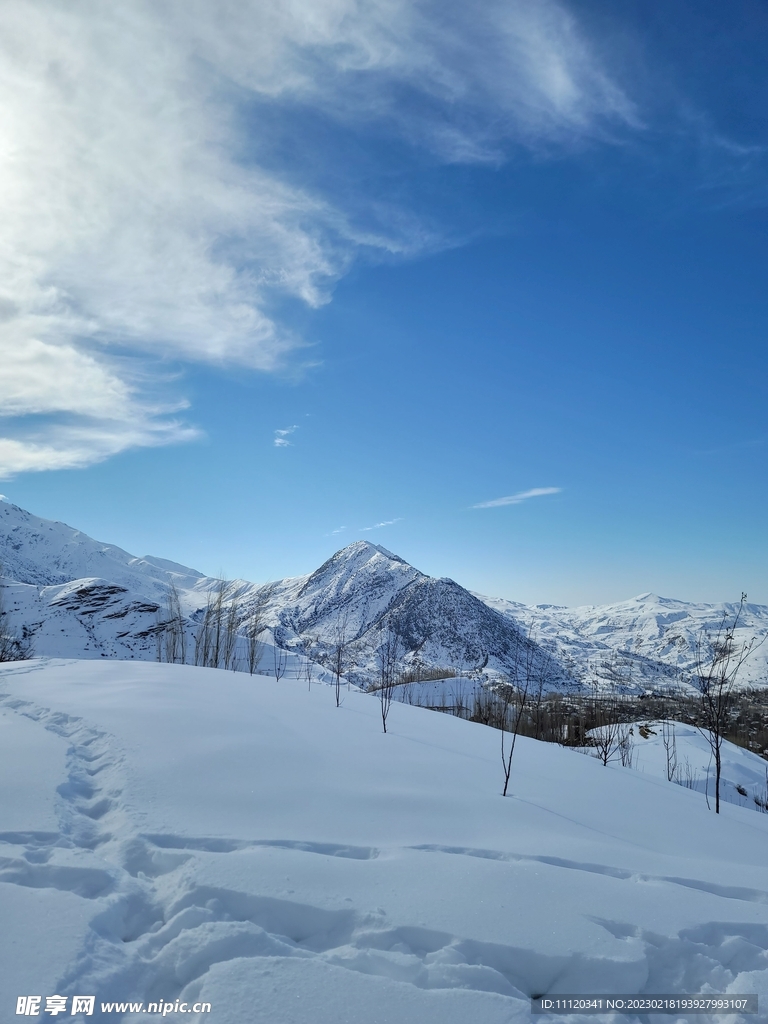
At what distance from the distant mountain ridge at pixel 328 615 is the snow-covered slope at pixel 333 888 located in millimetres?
5737

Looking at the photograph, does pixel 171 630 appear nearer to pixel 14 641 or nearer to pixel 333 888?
pixel 14 641

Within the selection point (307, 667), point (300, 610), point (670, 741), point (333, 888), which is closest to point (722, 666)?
point (333, 888)

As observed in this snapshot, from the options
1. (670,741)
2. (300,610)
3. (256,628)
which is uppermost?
(256,628)

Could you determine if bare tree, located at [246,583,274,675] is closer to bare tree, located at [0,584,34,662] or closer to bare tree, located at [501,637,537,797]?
bare tree, located at [0,584,34,662]

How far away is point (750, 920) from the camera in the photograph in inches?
90.7

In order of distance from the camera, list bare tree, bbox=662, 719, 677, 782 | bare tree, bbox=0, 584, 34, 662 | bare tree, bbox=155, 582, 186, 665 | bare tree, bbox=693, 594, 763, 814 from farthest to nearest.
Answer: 1. bare tree, bbox=155, 582, 186, 665
2. bare tree, bbox=0, 584, 34, 662
3. bare tree, bbox=662, 719, 677, 782
4. bare tree, bbox=693, 594, 763, 814

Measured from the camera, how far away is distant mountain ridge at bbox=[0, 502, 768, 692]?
2195 cm

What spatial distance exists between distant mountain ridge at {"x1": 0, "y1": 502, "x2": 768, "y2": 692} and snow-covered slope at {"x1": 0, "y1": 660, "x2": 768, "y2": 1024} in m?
5.74

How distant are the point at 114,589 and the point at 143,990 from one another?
26.9 metres

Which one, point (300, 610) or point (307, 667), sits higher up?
point (300, 610)

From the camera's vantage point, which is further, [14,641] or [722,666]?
[14,641]

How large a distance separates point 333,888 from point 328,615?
79.0 meters

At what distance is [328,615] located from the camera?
7956cm

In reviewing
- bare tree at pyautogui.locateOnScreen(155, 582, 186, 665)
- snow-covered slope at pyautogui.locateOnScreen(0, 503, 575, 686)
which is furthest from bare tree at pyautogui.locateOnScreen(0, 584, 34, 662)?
bare tree at pyautogui.locateOnScreen(155, 582, 186, 665)
